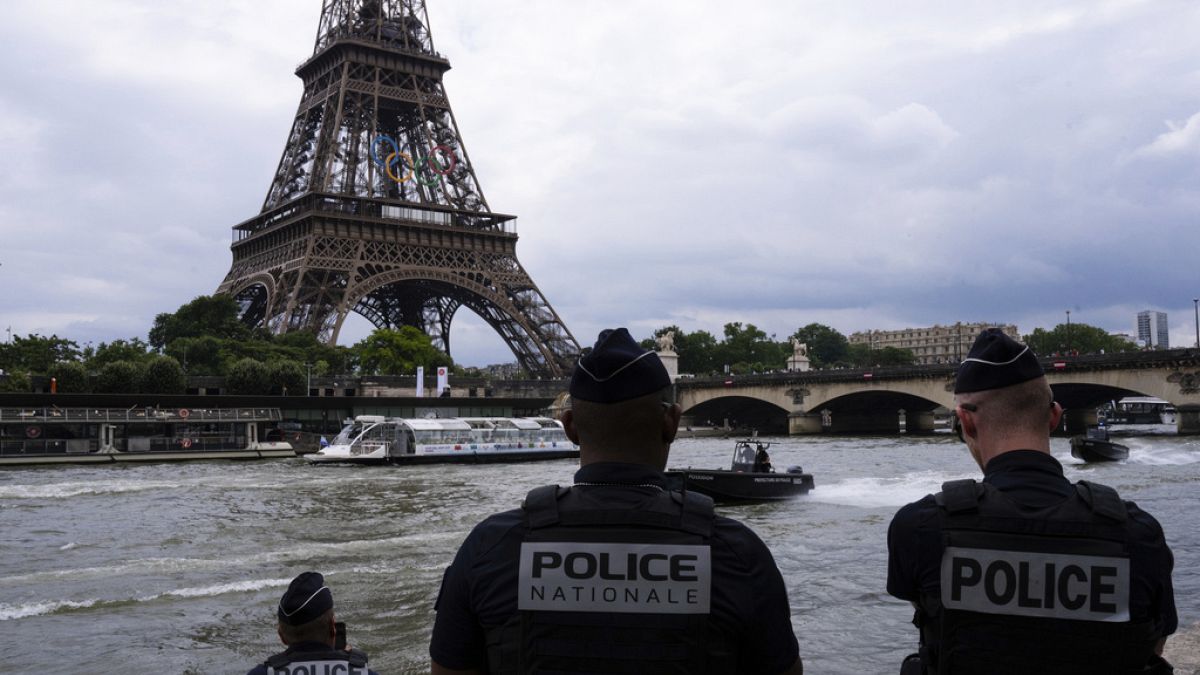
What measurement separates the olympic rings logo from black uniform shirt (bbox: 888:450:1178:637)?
8881 cm

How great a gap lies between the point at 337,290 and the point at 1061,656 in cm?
8207

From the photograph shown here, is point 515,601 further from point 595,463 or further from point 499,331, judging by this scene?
point 499,331

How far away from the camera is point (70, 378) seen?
71.1 meters

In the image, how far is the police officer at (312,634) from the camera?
577 centimetres

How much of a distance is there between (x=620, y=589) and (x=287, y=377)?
76.1 meters

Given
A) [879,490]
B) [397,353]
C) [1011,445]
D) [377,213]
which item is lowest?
[879,490]

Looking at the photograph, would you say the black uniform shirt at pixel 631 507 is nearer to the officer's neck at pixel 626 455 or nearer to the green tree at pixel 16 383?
the officer's neck at pixel 626 455

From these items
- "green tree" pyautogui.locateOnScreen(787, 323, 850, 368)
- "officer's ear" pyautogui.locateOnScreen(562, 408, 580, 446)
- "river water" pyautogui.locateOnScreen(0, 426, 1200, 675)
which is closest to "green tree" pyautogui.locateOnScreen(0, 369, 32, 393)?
"river water" pyautogui.locateOnScreen(0, 426, 1200, 675)

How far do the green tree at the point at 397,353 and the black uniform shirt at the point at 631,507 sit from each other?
87353 mm

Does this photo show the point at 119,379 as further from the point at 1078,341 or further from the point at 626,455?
the point at 1078,341

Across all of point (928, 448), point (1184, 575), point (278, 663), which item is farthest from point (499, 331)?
point (278, 663)

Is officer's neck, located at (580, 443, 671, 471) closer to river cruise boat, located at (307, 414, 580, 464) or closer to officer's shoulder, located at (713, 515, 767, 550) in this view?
officer's shoulder, located at (713, 515, 767, 550)

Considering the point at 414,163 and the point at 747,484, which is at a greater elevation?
the point at 414,163

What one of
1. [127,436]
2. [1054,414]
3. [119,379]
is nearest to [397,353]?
[119,379]
